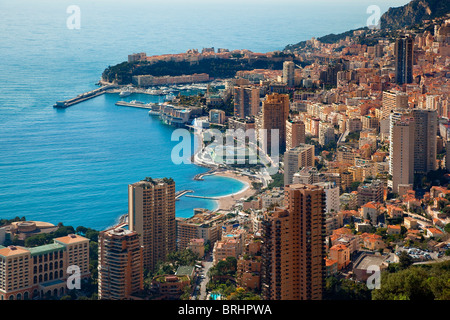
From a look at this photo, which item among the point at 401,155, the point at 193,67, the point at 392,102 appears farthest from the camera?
the point at 193,67

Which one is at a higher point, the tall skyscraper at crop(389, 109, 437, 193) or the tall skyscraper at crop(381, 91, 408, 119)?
the tall skyscraper at crop(381, 91, 408, 119)

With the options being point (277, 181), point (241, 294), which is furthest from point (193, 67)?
point (241, 294)

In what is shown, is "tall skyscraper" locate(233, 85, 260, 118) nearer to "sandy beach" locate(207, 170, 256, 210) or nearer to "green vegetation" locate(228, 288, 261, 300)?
"sandy beach" locate(207, 170, 256, 210)

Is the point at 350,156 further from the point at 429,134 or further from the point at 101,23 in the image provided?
the point at 101,23

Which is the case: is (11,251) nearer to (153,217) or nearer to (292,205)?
(153,217)

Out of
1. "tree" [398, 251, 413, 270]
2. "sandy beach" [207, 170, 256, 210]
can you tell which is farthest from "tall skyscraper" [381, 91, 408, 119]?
"tree" [398, 251, 413, 270]
